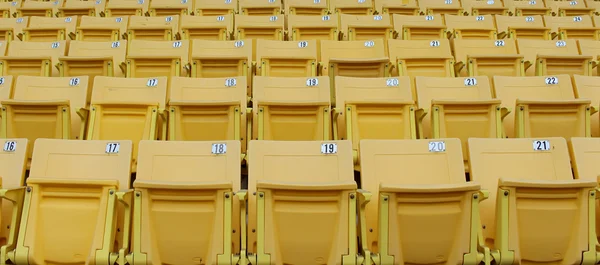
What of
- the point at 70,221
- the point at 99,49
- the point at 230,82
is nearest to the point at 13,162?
the point at 70,221

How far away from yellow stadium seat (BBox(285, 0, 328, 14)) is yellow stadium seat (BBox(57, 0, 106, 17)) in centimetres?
114

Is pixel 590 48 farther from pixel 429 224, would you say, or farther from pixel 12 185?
pixel 12 185

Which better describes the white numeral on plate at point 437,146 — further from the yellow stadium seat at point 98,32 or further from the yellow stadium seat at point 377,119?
the yellow stadium seat at point 98,32

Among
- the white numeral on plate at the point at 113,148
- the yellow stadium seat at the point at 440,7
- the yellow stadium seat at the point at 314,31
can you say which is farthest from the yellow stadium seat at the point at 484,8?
the white numeral on plate at the point at 113,148

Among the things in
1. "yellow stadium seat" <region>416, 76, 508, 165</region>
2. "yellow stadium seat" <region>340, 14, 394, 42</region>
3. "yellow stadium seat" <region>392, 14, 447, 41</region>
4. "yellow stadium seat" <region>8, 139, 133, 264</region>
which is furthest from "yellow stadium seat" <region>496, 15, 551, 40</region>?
"yellow stadium seat" <region>8, 139, 133, 264</region>

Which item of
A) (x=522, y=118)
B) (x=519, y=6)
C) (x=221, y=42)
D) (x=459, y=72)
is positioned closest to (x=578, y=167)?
(x=522, y=118)

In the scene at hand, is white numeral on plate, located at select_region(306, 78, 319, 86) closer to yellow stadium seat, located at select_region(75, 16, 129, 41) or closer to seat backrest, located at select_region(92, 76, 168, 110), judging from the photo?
seat backrest, located at select_region(92, 76, 168, 110)

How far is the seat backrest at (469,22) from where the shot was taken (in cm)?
259

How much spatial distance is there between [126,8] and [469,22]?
203 cm

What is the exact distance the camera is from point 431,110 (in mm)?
1569

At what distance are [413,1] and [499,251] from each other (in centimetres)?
235

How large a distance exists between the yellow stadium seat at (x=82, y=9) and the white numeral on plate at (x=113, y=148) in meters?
1.92

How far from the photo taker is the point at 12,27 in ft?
8.47

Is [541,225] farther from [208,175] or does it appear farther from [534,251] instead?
[208,175]
